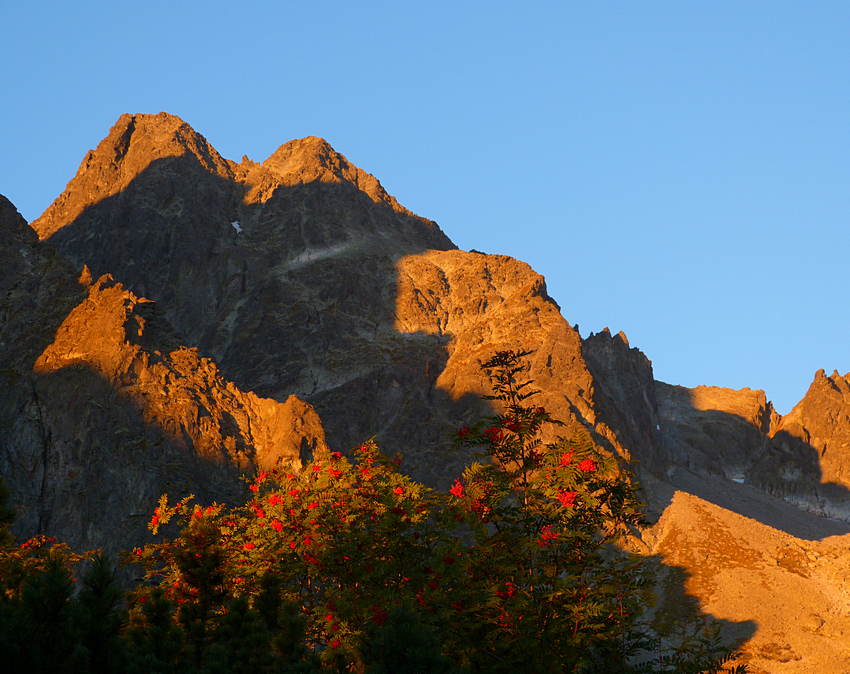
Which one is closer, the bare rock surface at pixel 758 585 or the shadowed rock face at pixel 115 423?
the shadowed rock face at pixel 115 423

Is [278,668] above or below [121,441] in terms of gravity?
below

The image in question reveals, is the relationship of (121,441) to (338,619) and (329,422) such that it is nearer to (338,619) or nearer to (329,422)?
(329,422)

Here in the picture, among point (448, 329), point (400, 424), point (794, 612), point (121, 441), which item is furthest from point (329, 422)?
point (794, 612)

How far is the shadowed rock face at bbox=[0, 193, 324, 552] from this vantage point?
343 feet

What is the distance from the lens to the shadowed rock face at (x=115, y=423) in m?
104

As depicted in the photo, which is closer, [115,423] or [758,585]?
[115,423]

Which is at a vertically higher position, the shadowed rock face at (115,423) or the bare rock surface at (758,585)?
the shadowed rock face at (115,423)

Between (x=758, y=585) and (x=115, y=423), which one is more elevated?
(x=115, y=423)

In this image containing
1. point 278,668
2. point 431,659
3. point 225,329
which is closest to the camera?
point 431,659

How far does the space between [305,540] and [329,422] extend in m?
137

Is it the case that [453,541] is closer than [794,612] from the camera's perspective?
Yes

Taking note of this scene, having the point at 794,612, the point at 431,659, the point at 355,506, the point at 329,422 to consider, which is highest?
the point at 329,422

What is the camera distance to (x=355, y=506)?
31.3m

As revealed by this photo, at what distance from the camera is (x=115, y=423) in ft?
359
